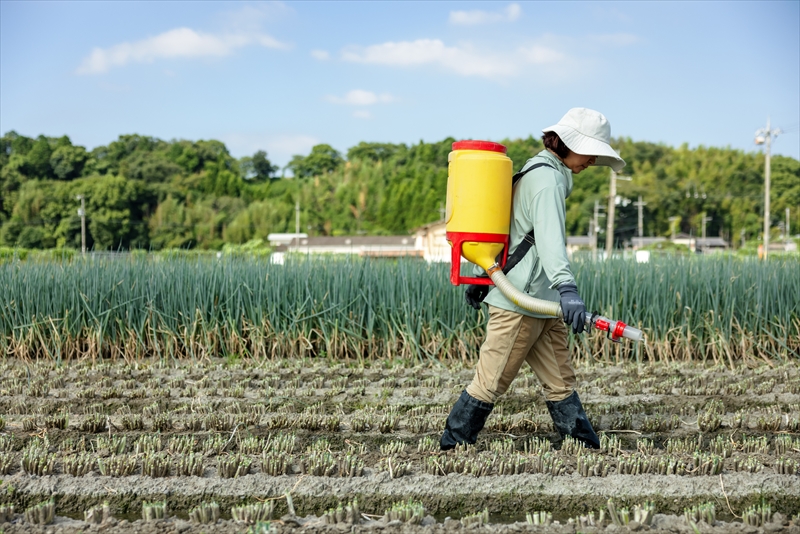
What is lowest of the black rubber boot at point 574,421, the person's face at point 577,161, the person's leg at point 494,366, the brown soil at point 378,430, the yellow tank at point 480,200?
the brown soil at point 378,430

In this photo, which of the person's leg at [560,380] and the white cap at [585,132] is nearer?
the white cap at [585,132]

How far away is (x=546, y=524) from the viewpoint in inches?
98.3

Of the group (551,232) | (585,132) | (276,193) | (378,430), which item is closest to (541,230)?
(551,232)

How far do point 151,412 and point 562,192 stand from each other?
2.57 meters

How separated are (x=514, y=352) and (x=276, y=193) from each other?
86.7 m

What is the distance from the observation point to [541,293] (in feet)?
10.2

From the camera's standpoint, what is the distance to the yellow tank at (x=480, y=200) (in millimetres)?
3070

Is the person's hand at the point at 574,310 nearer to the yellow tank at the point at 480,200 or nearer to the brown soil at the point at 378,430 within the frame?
the yellow tank at the point at 480,200

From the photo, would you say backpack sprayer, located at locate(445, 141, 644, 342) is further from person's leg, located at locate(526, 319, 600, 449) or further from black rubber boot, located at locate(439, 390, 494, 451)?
black rubber boot, located at locate(439, 390, 494, 451)

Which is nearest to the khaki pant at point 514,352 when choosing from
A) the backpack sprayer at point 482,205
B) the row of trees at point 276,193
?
the backpack sprayer at point 482,205

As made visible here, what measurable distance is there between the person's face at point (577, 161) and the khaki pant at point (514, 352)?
2.21ft

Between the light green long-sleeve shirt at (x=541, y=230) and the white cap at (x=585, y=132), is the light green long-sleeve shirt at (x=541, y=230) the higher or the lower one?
the lower one

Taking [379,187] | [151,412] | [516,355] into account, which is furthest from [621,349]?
[379,187]

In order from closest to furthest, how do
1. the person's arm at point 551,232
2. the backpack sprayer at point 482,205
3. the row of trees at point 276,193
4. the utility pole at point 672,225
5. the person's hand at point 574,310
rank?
the person's hand at point 574,310 < the person's arm at point 551,232 < the backpack sprayer at point 482,205 < the row of trees at point 276,193 < the utility pole at point 672,225
